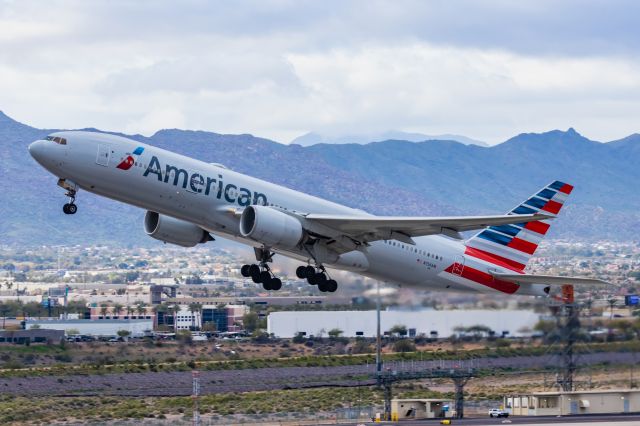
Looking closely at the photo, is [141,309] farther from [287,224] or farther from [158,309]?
[287,224]

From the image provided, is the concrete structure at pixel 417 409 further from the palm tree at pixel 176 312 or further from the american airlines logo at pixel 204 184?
the palm tree at pixel 176 312

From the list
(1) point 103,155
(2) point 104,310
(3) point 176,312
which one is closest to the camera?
(1) point 103,155

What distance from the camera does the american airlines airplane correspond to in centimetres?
4428

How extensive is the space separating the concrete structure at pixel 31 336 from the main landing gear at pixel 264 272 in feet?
98.5

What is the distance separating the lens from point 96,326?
87188 mm

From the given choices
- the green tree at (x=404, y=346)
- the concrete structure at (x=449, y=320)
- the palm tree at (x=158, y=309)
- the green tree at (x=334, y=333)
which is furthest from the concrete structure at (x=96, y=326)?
the concrete structure at (x=449, y=320)

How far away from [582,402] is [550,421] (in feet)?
10.3

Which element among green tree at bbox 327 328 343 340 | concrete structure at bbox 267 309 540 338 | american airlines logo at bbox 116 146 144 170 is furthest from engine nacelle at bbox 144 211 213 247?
green tree at bbox 327 328 343 340

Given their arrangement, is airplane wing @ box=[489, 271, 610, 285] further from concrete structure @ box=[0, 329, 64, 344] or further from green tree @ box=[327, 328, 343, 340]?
concrete structure @ box=[0, 329, 64, 344]

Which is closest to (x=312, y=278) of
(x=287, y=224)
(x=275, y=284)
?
(x=275, y=284)

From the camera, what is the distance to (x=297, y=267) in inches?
1978

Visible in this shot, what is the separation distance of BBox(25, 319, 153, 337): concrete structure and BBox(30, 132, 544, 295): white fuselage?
119 feet

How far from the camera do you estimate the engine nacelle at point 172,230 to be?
162ft

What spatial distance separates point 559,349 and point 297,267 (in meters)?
10.5
